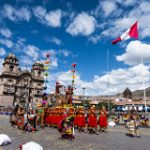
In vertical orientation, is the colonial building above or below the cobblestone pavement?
above

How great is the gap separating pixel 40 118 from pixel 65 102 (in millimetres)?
2883

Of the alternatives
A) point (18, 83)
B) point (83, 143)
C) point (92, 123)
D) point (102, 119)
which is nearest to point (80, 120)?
point (92, 123)

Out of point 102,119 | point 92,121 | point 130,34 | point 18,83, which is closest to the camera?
point 92,121

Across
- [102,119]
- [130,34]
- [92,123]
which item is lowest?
[92,123]

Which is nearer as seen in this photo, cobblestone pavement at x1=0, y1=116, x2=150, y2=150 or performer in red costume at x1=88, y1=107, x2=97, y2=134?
cobblestone pavement at x1=0, y1=116, x2=150, y2=150

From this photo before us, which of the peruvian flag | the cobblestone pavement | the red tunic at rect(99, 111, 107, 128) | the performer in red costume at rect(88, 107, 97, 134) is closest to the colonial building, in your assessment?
the peruvian flag

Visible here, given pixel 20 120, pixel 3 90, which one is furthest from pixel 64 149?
pixel 3 90

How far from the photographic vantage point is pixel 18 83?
76875 mm

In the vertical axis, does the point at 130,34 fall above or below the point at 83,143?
above

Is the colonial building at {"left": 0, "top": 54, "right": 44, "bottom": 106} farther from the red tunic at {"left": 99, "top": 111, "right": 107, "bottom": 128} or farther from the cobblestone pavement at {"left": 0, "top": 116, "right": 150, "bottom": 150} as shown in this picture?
the cobblestone pavement at {"left": 0, "top": 116, "right": 150, "bottom": 150}

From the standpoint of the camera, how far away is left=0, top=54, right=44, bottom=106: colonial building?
72531 mm

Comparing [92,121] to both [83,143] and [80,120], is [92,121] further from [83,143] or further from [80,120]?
[83,143]

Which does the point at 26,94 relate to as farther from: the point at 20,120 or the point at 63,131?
the point at 63,131

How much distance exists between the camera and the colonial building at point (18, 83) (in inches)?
2856
